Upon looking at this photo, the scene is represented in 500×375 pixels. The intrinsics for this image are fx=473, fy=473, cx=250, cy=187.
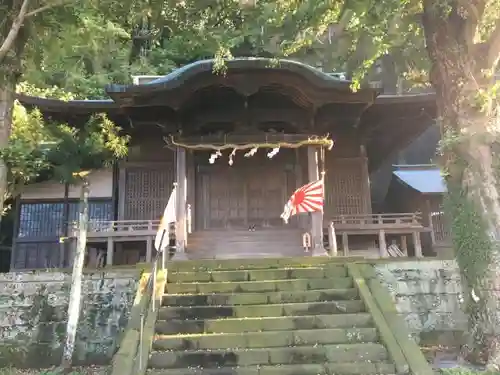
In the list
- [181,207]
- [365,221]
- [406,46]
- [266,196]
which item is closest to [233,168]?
[266,196]

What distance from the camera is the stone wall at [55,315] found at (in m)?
8.20

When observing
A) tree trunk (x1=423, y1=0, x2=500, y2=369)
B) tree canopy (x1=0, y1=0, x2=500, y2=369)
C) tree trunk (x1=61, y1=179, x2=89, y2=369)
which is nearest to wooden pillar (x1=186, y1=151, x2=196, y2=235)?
tree canopy (x1=0, y1=0, x2=500, y2=369)

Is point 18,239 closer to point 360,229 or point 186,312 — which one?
point 186,312

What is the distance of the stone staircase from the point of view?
6.36m

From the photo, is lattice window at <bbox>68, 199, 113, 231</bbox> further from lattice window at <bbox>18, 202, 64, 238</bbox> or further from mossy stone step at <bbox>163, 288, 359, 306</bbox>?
mossy stone step at <bbox>163, 288, 359, 306</bbox>

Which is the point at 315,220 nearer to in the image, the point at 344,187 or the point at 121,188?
the point at 344,187

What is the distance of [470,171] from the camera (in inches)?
290

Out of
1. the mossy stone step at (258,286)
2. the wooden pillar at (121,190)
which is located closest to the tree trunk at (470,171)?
the mossy stone step at (258,286)

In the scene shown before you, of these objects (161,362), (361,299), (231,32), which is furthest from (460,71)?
(161,362)

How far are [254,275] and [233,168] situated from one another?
552cm

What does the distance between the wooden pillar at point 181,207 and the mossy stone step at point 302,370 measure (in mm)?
4689

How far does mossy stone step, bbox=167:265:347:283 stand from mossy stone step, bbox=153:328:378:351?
1.65m

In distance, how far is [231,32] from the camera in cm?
1091

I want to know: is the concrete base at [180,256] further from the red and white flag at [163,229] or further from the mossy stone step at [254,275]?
the red and white flag at [163,229]
